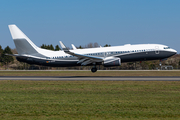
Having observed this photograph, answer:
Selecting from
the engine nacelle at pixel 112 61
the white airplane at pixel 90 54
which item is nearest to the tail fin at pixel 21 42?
the white airplane at pixel 90 54

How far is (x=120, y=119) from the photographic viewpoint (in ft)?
31.9

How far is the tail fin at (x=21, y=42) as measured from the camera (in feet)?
135

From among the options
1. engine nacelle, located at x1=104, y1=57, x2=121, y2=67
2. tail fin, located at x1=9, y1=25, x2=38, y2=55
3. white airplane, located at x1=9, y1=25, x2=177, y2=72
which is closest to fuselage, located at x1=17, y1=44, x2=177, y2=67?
white airplane, located at x1=9, y1=25, x2=177, y2=72

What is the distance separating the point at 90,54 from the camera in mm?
39500

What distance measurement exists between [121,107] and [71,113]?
2.85 metres

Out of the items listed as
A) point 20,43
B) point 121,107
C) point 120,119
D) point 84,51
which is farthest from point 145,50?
point 120,119

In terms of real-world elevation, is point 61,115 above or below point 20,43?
below

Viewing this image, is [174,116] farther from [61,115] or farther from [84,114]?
[61,115]

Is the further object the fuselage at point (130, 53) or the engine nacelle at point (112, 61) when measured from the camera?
the fuselage at point (130, 53)

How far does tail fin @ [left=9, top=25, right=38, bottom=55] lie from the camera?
4119 centimetres

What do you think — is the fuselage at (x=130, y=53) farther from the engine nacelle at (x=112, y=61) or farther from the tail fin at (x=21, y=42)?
the tail fin at (x=21, y=42)

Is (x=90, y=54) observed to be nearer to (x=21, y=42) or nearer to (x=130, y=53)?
(x=130, y=53)

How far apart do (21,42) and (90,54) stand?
12645 mm

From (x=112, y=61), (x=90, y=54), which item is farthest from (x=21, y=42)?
(x=112, y=61)
